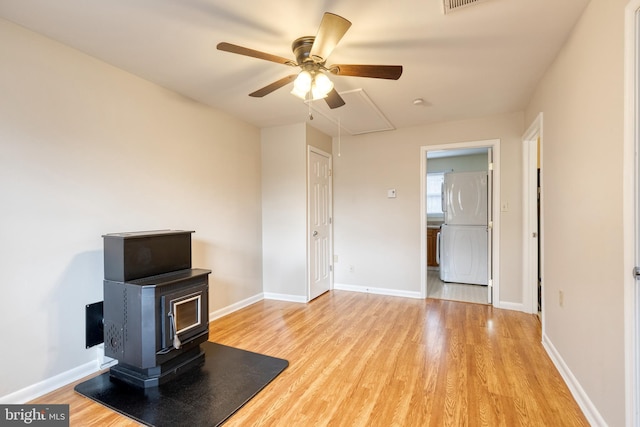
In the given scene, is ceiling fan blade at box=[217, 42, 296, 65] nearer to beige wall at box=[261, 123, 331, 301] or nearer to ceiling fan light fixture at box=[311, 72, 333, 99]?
ceiling fan light fixture at box=[311, 72, 333, 99]

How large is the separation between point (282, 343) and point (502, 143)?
342 cm

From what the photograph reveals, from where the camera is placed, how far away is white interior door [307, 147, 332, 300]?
158 inches

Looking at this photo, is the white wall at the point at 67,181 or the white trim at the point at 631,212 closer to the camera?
the white trim at the point at 631,212

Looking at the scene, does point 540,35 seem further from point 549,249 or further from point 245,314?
point 245,314

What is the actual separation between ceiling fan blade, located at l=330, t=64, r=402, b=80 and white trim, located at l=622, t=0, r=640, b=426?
39.6 inches

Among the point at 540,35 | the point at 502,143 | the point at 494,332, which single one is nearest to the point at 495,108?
the point at 502,143

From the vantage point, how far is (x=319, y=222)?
4258mm

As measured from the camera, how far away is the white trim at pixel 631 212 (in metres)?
1.27

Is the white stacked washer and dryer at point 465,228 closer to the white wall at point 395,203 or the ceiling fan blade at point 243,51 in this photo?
the white wall at point 395,203

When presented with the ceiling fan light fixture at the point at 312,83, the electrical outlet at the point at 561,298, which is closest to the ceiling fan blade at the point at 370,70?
the ceiling fan light fixture at the point at 312,83

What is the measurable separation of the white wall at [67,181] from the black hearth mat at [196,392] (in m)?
0.44

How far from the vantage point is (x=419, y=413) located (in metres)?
1.75

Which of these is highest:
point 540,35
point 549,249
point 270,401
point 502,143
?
point 540,35

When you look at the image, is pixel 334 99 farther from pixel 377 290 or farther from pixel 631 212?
pixel 377 290
